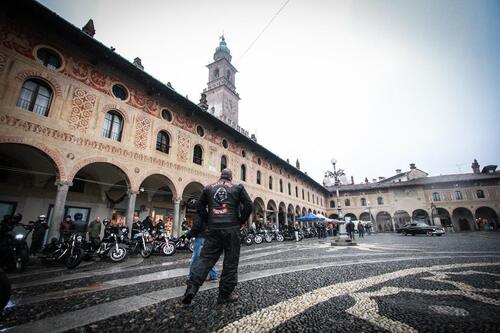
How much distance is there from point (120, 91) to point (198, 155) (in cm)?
570

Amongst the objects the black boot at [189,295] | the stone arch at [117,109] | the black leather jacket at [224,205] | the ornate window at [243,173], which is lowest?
the black boot at [189,295]

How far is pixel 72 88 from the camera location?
930cm

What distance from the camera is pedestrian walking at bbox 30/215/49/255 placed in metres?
7.73

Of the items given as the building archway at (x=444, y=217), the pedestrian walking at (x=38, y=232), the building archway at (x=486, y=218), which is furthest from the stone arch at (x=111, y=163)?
the building archway at (x=486, y=218)

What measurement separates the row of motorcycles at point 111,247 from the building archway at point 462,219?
44203mm

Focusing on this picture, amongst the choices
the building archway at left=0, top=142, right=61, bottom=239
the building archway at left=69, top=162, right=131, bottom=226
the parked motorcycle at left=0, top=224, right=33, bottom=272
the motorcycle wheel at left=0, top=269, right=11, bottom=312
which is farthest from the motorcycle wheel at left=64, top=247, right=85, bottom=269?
the motorcycle wheel at left=0, top=269, right=11, bottom=312

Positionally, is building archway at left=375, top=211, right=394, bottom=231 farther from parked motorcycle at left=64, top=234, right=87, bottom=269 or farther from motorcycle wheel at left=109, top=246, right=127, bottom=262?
parked motorcycle at left=64, top=234, right=87, bottom=269

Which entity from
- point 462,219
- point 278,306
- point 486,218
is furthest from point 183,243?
point 486,218

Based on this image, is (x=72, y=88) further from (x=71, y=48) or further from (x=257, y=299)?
(x=257, y=299)

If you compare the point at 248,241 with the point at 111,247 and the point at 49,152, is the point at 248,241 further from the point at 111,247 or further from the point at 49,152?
the point at 49,152

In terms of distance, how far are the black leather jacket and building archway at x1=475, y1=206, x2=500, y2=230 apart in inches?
1817

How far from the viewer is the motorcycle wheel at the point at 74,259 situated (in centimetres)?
635

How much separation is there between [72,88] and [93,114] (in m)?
1.21

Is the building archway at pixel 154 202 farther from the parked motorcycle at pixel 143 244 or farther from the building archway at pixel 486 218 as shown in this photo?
the building archway at pixel 486 218
